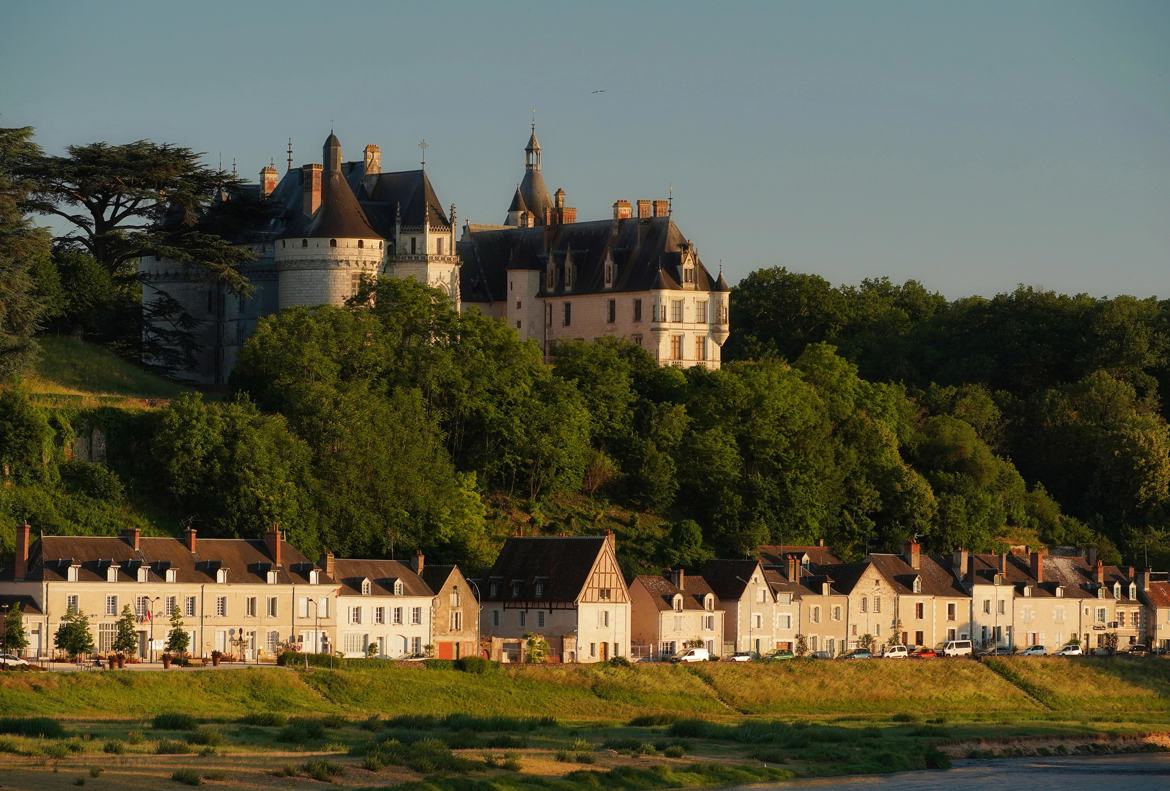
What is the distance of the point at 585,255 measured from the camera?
118812mm

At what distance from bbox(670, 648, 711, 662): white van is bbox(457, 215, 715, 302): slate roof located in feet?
92.6

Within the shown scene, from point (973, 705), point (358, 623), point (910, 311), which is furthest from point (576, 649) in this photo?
point (910, 311)

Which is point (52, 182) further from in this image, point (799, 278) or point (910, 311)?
point (910, 311)

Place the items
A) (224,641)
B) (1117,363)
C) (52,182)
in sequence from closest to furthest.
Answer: (224,641), (52,182), (1117,363)

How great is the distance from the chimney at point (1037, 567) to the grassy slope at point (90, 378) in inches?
1400

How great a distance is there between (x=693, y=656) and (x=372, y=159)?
119 feet

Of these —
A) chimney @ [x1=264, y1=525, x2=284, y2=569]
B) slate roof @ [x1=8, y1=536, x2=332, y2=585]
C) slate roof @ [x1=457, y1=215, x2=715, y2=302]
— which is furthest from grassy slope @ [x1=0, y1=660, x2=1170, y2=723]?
slate roof @ [x1=457, y1=215, x2=715, y2=302]

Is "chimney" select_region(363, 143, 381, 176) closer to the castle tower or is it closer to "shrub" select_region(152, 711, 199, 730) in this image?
the castle tower

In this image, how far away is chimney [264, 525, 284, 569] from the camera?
83.9 meters

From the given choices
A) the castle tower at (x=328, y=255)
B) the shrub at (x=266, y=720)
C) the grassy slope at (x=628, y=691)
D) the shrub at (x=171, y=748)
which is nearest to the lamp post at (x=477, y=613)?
the grassy slope at (x=628, y=691)

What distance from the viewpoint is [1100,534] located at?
386ft

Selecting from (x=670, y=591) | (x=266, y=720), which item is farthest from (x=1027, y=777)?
(x=670, y=591)

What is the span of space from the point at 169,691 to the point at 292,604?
13.5 meters

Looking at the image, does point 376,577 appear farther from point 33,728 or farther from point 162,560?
point 33,728
